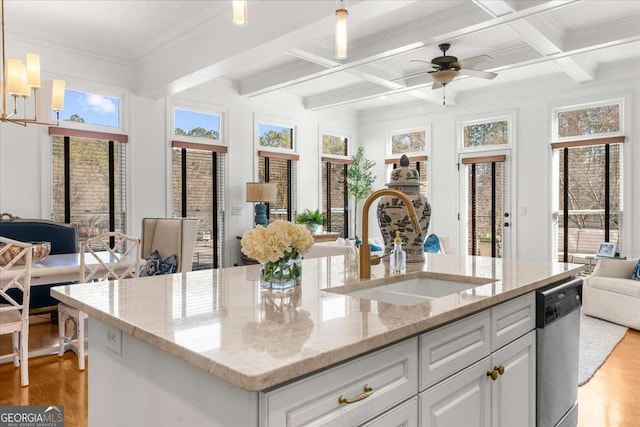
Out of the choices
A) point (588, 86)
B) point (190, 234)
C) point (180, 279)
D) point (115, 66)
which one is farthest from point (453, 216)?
point (180, 279)

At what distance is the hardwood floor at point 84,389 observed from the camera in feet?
8.68

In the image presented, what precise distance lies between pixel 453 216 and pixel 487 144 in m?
1.31

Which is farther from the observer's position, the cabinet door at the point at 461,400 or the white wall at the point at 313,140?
the white wall at the point at 313,140

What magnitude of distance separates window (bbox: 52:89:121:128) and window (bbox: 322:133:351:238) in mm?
3681

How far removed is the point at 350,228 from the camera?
8.75 metres

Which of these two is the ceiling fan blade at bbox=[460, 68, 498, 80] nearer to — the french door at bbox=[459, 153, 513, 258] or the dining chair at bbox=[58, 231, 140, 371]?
the french door at bbox=[459, 153, 513, 258]

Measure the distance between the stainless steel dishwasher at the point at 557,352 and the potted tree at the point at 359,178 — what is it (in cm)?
611

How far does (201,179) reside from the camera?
21.6 ft

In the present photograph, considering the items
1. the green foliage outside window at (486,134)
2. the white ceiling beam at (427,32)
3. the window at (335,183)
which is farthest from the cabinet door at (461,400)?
the window at (335,183)

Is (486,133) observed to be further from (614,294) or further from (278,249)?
(278,249)

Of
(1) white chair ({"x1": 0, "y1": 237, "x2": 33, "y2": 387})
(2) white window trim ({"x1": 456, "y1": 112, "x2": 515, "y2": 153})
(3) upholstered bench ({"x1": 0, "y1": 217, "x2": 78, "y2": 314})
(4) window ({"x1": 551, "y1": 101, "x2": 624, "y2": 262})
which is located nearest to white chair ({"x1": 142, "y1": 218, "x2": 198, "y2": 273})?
(3) upholstered bench ({"x1": 0, "y1": 217, "x2": 78, "y2": 314})

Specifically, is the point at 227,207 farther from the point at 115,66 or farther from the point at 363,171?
the point at 363,171

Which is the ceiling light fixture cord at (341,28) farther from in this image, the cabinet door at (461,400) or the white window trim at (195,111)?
the white window trim at (195,111)

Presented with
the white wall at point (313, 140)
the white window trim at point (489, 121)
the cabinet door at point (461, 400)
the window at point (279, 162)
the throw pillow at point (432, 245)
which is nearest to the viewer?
the cabinet door at point (461, 400)
